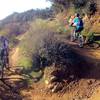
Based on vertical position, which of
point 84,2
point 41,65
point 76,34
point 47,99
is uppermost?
point 84,2

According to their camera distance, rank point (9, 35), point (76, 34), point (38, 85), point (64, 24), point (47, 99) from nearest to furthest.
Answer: point (47, 99) → point (38, 85) → point (76, 34) → point (9, 35) → point (64, 24)

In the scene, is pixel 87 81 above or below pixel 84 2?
below

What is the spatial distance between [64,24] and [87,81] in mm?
9238

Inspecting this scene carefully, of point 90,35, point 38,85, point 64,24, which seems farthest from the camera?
point 64,24

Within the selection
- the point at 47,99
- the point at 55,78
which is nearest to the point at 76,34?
the point at 55,78

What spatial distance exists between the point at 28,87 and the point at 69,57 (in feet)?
7.14

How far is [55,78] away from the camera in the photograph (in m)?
12.8

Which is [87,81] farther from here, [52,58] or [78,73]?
[52,58]

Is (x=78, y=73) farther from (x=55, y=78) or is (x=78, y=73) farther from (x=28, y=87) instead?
(x=28, y=87)

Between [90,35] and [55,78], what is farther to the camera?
[90,35]

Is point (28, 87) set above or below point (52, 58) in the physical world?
below

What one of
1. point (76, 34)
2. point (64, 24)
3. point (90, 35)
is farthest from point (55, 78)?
point (64, 24)

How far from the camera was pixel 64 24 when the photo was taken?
2141 cm

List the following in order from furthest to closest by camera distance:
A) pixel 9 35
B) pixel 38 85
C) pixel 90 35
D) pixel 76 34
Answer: pixel 9 35 → pixel 90 35 → pixel 76 34 → pixel 38 85
